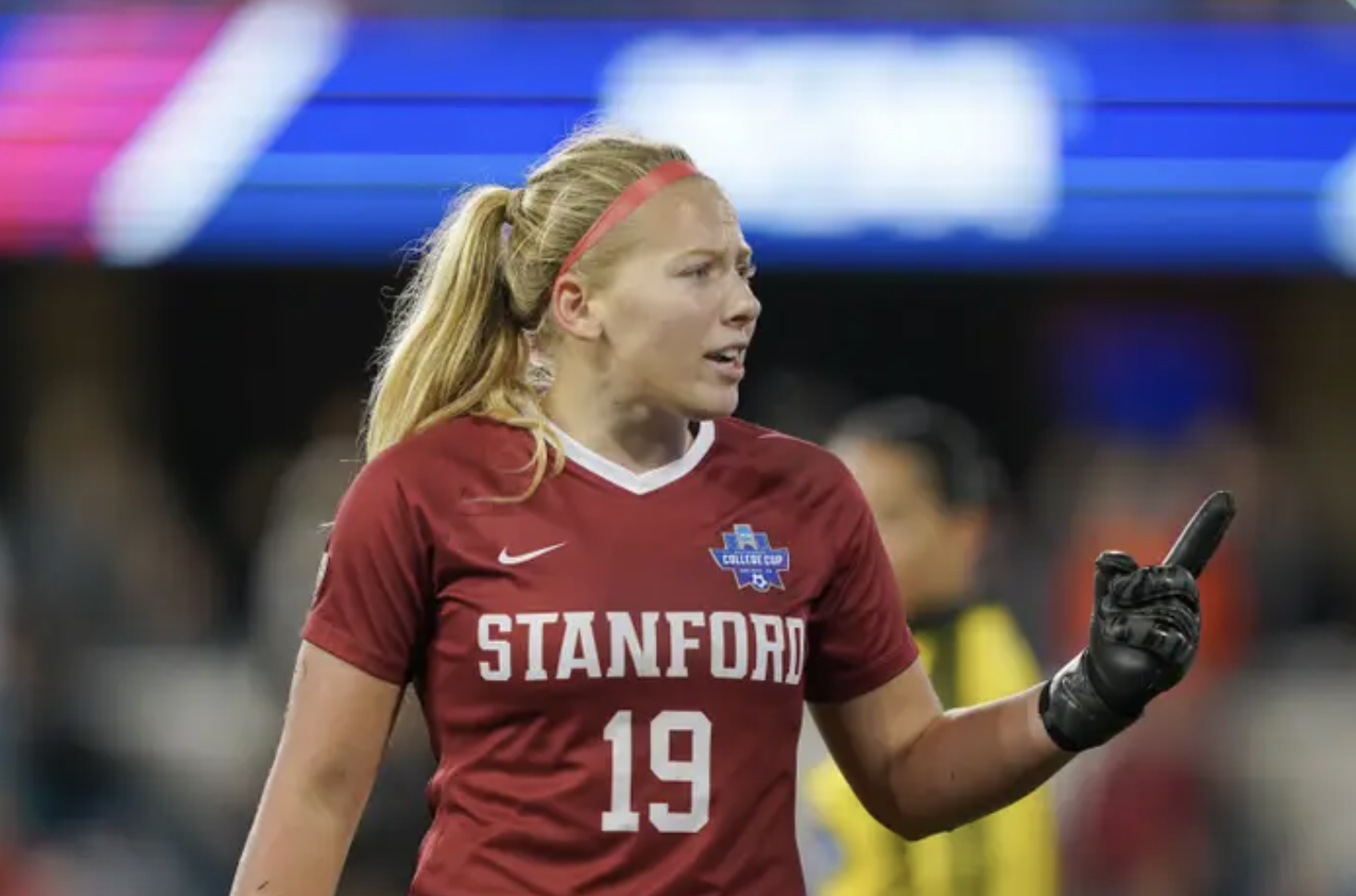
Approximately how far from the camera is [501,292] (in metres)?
3.19

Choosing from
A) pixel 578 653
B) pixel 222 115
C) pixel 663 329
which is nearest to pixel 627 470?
pixel 663 329

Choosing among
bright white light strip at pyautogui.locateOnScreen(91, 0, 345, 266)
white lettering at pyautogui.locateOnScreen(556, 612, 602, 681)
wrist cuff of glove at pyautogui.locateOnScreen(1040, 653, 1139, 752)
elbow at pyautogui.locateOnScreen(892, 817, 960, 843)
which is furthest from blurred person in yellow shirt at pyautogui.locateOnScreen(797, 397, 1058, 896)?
bright white light strip at pyautogui.locateOnScreen(91, 0, 345, 266)

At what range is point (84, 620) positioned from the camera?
26.1ft

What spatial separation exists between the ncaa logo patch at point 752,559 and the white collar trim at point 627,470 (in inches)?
4.2

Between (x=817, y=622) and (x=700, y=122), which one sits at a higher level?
(x=700, y=122)

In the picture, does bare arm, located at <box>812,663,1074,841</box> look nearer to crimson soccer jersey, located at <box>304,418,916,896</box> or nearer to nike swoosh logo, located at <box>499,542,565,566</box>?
crimson soccer jersey, located at <box>304,418,916,896</box>

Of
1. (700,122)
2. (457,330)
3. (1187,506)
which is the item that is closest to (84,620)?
(700,122)

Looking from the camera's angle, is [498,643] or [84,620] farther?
[84,620]

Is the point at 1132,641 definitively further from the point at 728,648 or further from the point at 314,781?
the point at 314,781

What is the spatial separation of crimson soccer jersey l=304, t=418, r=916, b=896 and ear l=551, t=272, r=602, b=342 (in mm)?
147

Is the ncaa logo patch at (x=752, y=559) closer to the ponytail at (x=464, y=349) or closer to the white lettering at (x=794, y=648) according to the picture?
the white lettering at (x=794, y=648)

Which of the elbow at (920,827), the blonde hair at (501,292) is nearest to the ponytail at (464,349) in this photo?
the blonde hair at (501,292)

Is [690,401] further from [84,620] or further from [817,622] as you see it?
[84,620]

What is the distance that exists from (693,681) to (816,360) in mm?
5976
